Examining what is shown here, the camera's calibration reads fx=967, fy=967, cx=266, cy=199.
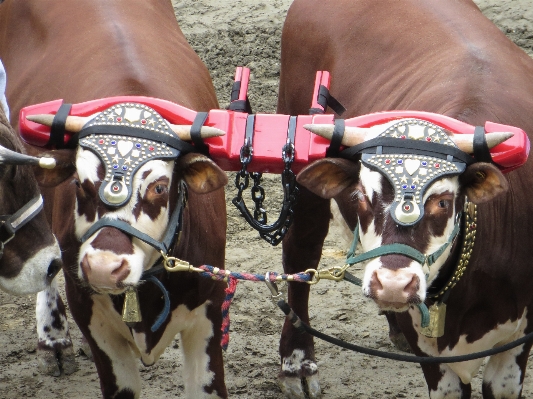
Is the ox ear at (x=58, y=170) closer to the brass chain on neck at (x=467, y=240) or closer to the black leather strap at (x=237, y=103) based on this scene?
the black leather strap at (x=237, y=103)

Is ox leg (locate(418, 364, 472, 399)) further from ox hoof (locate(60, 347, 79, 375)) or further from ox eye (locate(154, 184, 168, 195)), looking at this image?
ox hoof (locate(60, 347, 79, 375))

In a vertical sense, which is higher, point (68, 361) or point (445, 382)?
point (445, 382)

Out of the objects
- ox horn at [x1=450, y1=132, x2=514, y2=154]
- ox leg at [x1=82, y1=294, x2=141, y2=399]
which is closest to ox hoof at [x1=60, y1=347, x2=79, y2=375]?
ox leg at [x1=82, y1=294, x2=141, y2=399]

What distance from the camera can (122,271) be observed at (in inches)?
118

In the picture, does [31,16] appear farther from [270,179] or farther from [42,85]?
[270,179]

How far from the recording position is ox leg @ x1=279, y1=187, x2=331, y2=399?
443cm

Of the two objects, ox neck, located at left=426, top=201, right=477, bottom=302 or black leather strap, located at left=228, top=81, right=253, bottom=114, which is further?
black leather strap, located at left=228, top=81, right=253, bottom=114

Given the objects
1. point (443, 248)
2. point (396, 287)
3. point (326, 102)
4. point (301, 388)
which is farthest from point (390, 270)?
point (301, 388)

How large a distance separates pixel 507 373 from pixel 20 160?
1.95 m

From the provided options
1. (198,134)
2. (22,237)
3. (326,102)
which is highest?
(326,102)

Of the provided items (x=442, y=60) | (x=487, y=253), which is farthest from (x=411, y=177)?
(x=442, y=60)

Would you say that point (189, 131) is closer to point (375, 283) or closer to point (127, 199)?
point (127, 199)

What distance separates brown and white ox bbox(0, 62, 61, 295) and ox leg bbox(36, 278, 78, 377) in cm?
131

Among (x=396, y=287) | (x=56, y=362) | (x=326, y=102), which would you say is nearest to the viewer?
(x=396, y=287)
